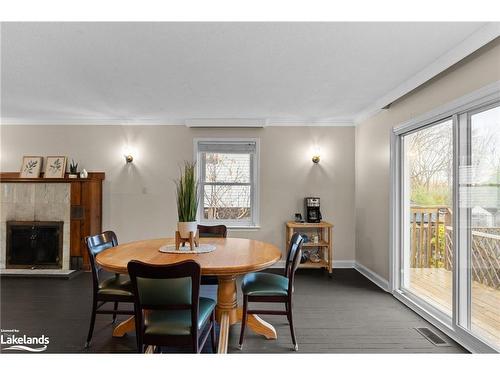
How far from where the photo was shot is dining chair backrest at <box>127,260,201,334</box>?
→ 174 centimetres

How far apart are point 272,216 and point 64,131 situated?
3.56 metres

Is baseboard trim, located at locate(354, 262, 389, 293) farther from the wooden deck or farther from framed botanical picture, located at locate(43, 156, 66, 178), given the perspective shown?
framed botanical picture, located at locate(43, 156, 66, 178)

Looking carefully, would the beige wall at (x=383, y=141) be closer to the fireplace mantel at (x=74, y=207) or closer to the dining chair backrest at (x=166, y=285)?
the dining chair backrest at (x=166, y=285)

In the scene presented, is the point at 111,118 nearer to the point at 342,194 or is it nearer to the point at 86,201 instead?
the point at 86,201

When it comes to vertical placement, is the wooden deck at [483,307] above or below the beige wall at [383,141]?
below

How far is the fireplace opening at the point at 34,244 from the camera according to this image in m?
4.48

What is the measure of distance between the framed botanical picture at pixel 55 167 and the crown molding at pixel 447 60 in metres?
4.66

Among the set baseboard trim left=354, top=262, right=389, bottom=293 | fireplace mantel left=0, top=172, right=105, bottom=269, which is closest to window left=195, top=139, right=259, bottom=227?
fireplace mantel left=0, top=172, right=105, bottom=269

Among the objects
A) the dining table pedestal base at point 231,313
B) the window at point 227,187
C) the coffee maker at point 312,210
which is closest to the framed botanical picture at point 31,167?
the window at point 227,187

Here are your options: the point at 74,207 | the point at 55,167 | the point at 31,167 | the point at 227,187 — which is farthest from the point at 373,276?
the point at 31,167

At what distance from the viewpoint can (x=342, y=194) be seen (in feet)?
16.0

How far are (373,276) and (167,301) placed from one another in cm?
325

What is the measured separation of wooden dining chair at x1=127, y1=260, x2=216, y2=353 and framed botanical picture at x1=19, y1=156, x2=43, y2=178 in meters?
4.05

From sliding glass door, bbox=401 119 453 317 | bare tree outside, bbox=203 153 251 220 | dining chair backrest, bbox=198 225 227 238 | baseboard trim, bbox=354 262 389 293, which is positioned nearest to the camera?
sliding glass door, bbox=401 119 453 317
